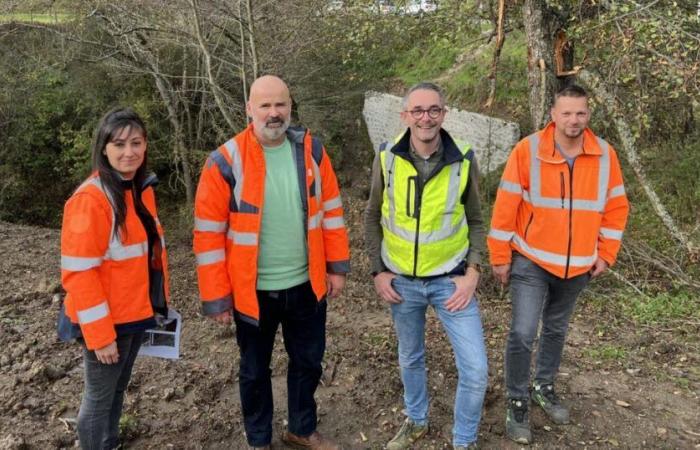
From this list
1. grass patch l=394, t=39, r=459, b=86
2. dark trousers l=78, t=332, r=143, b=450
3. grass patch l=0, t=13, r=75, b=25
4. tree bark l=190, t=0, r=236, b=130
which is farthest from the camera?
grass patch l=394, t=39, r=459, b=86

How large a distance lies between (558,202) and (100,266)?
239 cm

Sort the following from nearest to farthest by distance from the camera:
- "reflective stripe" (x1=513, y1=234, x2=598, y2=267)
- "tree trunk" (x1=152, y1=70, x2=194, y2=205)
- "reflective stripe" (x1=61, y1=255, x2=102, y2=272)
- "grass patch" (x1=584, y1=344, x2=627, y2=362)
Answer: "reflective stripe" (x1=61, y1=255, x2=102, y2=272) < "reflective stripe" (x1=513, y1=234, x2=598, y2=267) < "grass patch" (x1=584, y1=344, x2=627, y2=362) < "tree trunk" (x1=152, y1=70, x2=194, y2=205)

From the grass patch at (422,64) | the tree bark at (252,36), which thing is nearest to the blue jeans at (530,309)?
the tree bark at (252,36)

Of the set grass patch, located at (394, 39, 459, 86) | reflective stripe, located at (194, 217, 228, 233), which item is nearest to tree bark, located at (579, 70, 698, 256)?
reflective stripe, located at (194, 217, 228, 233)

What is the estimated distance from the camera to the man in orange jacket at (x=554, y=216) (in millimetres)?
3088

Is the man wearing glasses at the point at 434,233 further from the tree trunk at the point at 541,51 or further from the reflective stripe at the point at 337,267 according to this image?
the tree trunk at the point at 541,51

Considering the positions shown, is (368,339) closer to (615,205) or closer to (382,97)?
(615,205)

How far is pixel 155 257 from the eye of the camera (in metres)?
2.79

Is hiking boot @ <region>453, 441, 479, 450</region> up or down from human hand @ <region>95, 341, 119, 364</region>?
down

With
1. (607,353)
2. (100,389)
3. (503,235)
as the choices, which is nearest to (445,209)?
(503,235)

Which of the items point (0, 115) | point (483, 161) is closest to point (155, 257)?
point (483, 161)

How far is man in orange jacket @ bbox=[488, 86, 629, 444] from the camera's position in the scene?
10.1 feet

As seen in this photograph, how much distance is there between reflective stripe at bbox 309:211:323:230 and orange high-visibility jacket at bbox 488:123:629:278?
3.43ft

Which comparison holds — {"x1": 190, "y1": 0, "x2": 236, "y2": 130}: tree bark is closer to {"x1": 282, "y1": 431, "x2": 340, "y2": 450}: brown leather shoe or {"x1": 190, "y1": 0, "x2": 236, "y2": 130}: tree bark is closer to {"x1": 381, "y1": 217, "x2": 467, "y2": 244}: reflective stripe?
{"x1": 381, "y1": 217, "x2": 467, "y2": 244}: reflective stripe
